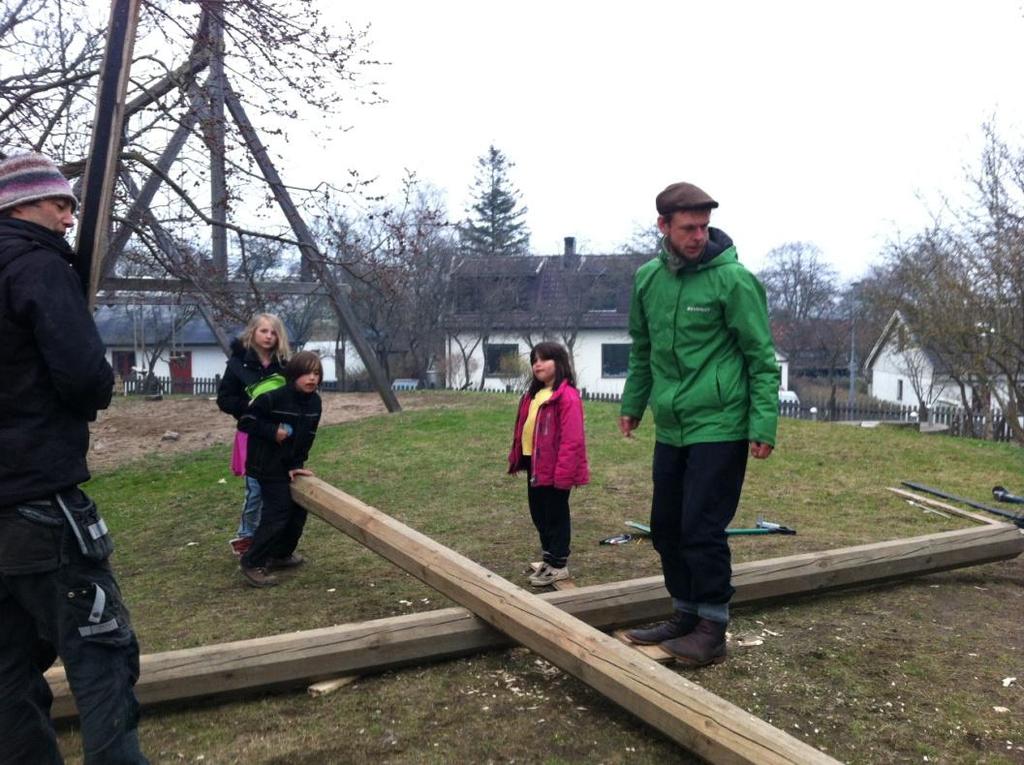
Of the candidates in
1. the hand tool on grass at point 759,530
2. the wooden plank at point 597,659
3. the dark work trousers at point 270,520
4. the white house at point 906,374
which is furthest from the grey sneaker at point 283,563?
the white house at point 906,374

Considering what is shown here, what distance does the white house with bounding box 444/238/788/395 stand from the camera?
3347cm

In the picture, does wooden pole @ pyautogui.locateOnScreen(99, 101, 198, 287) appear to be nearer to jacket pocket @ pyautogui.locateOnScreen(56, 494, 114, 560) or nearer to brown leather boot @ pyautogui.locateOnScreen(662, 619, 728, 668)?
jacket pocket @ pyautogui.locateOnScreen(56, 494, 114, 560)

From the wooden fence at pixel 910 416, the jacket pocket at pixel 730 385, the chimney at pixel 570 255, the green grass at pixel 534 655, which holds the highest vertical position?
the chimney at pixel 570 255

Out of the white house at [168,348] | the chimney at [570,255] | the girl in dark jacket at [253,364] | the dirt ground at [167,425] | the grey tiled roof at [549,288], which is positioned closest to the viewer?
the girl in dark jacket at [253,364]

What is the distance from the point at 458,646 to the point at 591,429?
860 cm

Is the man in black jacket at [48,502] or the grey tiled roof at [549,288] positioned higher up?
the grey tiled roof at [549,288]

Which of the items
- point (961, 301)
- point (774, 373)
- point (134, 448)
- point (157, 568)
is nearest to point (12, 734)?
point (774, 373)

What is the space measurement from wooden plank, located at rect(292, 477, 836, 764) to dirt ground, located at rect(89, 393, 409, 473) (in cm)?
821

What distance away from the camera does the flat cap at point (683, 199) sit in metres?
3.67

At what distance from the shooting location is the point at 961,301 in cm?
1798

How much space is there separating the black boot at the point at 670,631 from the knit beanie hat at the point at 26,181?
2.90 m

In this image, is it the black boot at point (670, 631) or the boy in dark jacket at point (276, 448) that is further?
the boy in dark jacket at point (276, 448)

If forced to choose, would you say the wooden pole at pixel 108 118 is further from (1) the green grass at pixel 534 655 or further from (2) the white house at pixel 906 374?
(2) the white house at pixel 906 374

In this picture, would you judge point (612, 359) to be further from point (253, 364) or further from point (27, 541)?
point (27, 541)
